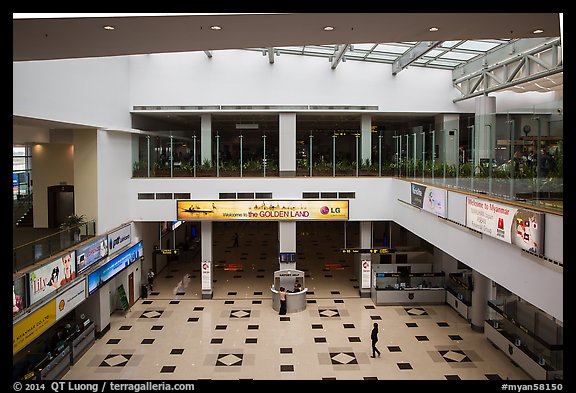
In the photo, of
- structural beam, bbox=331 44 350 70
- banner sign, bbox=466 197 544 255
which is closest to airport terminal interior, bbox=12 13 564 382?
banner sign, bbox=466 197 544 255

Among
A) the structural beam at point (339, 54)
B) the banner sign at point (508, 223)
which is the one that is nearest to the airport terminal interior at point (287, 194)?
the banner sign at point (508, 223)

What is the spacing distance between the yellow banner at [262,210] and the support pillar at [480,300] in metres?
5.10

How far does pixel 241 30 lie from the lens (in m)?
4.57

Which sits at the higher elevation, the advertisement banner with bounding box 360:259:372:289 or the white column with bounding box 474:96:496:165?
the white column with bounding box 474:96:496:165

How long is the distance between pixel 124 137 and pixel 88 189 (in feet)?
11.2

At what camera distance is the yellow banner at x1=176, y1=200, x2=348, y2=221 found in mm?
17344

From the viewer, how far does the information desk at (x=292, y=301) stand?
1568 centimetres

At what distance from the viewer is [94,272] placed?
13.0m

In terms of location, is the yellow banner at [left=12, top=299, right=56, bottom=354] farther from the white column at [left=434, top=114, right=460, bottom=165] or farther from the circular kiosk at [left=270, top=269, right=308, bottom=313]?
the white column at [left=434, top=114, right=460, bottom=165]

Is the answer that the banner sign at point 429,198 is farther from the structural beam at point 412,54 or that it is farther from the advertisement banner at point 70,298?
the advertisement banner at point 70,298

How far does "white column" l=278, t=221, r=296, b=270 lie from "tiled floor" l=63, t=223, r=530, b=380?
125 centimetres

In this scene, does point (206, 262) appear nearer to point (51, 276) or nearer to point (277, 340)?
point (277, 340)
